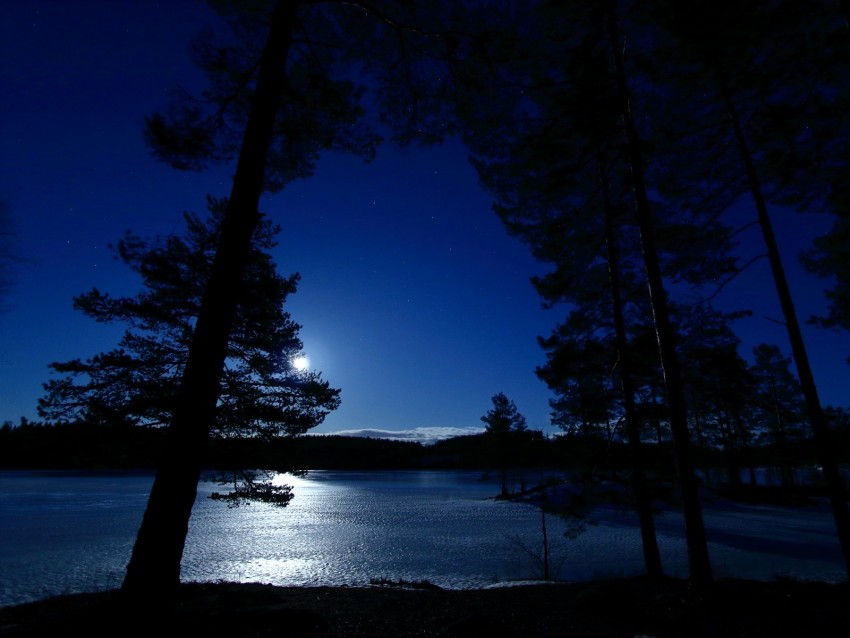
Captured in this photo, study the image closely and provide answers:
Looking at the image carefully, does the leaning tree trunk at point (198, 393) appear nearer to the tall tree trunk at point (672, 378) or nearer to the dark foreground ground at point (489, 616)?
the dark foreground ground at point (489, 616)

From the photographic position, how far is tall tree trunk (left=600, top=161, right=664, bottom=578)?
9.74 meters

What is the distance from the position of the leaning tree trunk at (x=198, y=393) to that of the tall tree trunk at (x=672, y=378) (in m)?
6.38

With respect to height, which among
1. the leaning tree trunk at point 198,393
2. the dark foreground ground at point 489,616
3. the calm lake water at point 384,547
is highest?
the leaning tree trunk at point 198,393

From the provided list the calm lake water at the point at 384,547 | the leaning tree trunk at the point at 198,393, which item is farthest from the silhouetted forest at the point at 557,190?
the calm lake water at the point at 384,547

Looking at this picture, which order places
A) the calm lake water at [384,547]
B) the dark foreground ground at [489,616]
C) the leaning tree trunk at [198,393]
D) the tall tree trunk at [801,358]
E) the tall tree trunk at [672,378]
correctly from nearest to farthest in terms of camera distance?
the leaning tree trunk at [198,393]
the dark foreground ground at [489,616]
the tall tree trunk at [672,378]
the tall tree trunk at [801,358]
the calm lake water at [384,547]

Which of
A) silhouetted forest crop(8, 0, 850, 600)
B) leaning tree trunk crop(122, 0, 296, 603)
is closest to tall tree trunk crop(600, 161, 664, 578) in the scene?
silhouetted forest crop(8, 0, 850, 600)

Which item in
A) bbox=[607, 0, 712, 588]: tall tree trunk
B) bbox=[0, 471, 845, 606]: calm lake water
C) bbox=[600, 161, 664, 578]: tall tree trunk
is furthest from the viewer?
bbox=[0, 471, 845, 606]: calm lake water

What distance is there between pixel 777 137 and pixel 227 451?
13.4m

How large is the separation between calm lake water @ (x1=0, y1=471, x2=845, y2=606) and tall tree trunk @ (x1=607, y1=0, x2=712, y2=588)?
6187 mm

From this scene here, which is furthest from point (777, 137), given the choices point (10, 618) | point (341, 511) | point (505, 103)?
point (341, 511)

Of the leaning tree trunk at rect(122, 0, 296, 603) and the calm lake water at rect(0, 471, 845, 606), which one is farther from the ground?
the leaning tree trunk at rect(122, 0, 296, 603)

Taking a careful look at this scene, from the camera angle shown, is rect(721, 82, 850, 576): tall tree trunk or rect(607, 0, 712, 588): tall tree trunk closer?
rect(607, 0, 712, 588): tall tree trunk

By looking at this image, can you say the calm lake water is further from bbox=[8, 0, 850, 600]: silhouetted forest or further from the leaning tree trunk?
the leaning tree trunk

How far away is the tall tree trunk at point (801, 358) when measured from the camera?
7242 mm
